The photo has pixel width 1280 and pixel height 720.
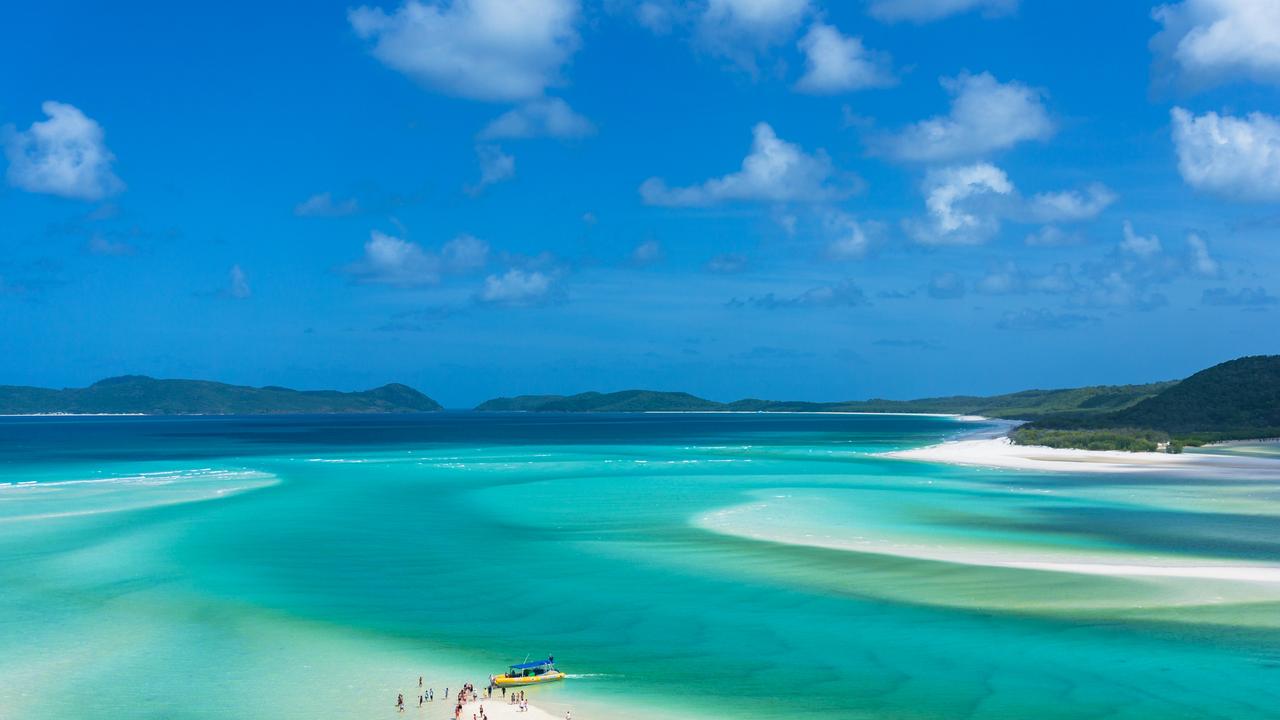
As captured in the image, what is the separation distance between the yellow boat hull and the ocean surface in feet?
1.03

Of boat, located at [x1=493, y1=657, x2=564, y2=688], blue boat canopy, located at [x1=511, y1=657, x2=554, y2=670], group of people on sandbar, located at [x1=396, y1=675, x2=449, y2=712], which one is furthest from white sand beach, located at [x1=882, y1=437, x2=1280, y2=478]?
group of people on sandbar, located at [x1=396, y1=675, x2=449, y2=712]

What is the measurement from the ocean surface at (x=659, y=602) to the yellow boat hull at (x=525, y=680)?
31 centimetres

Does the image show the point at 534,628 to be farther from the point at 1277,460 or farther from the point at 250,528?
the point at 1277,460

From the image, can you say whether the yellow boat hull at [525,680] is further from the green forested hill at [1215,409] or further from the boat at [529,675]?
the green forested hill at [1215,409]

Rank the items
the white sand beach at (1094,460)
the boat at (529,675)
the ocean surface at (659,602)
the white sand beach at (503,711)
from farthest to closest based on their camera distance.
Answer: the white sand beach at (1094,460) → the boat at (529,675) → the ocean surface at (659,602) → the white sand beach at (503,711)

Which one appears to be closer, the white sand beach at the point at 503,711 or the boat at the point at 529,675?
the white sand beach at the point at 503,711

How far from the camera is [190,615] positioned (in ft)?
87.7

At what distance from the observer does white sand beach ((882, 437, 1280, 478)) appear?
67.8 m

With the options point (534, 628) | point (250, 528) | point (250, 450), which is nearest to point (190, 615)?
point (534, 628)

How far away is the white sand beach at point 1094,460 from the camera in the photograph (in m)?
67.8

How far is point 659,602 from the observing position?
27.7 metres

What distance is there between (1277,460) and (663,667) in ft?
229

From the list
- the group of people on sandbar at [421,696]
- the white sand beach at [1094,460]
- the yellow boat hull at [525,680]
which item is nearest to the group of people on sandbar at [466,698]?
the group of people on sandbar at [421,696]

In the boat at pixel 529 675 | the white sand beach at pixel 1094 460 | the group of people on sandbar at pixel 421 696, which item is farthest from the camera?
the white sand beach at pixel 1094 460
